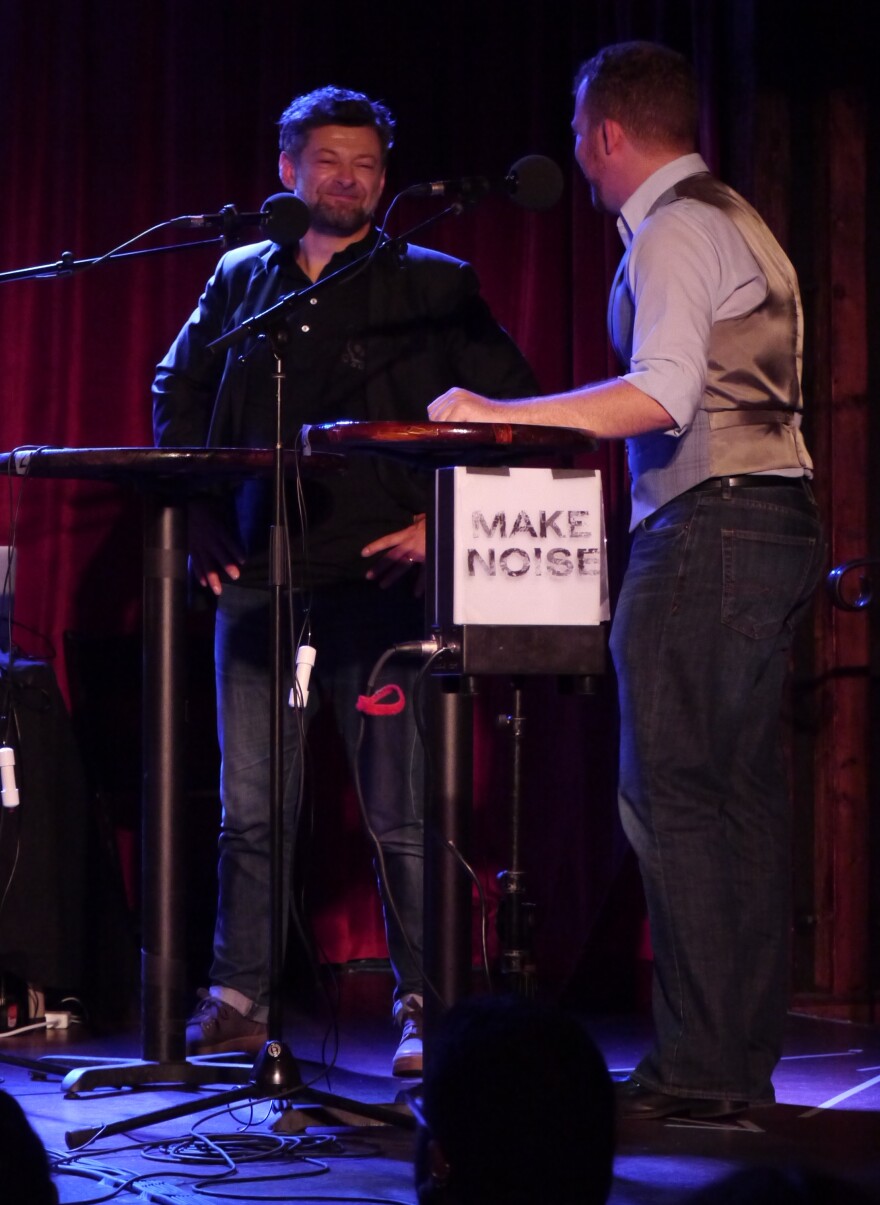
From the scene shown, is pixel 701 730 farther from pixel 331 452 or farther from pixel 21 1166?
pixel 21 1166

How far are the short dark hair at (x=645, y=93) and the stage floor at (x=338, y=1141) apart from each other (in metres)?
1.72

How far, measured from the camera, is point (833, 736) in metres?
4.27

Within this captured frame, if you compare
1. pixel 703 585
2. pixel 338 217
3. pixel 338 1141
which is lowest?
pixel 338 1141

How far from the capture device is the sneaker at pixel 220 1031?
3244 millimetres

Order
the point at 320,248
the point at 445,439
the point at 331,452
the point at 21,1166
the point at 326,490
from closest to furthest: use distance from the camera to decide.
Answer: the point at 21,1166
the point at 445,439
the point at 331,452
the point at 326,490
the point at 320,248

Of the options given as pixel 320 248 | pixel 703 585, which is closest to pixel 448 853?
pixel 703 585

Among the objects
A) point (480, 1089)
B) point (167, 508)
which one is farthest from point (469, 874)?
point (480, 1089)

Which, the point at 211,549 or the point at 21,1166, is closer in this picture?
the point at 21,1166

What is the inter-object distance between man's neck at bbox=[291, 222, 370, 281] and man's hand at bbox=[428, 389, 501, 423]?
1.10 metres

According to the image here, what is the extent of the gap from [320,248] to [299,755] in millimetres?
1106

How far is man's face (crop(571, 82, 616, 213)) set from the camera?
2943mm

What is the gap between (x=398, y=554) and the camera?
10.6 ft

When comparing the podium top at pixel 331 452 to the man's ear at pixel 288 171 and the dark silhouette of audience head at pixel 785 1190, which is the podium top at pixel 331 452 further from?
the dark silhouette of audience head at pixel 785 1190

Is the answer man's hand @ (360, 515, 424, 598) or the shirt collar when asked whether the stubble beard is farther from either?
the shirt collar
